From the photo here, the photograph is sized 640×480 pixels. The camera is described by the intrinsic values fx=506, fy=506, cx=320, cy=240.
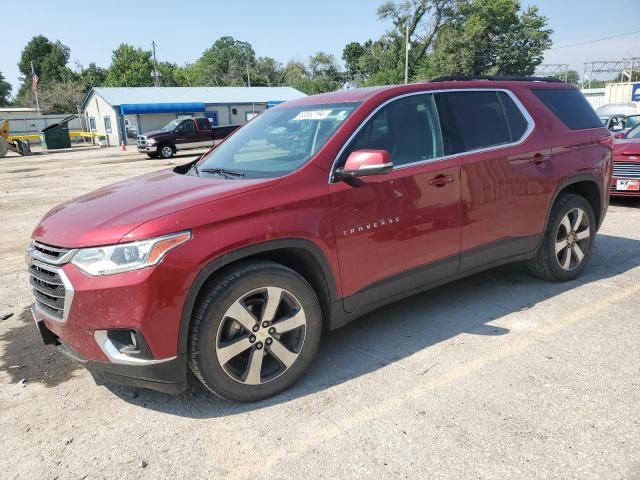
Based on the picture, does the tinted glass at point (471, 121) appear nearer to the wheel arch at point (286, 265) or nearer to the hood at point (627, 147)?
the wheel arch at point (286, 265)

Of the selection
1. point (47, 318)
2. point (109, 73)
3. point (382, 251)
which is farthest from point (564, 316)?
point (109, 73)

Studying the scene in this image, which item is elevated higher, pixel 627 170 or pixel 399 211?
pixel 399 211

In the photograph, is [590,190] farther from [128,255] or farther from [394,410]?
[128,255]

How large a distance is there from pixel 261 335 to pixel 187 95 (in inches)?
1765

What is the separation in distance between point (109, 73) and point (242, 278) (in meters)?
90.6

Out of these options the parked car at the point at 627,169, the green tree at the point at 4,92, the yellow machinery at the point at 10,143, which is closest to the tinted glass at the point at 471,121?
the parked car at the point at 627,169

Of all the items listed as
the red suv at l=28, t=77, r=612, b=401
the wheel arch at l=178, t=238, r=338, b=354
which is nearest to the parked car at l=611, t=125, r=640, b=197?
the red suv at l=28, t=77, r=612, b=401

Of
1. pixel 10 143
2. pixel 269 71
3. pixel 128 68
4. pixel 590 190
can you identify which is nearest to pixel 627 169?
pixel 590 190

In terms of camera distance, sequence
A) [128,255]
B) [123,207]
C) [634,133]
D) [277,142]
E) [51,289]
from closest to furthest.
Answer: [128,255]
[51,289]
[123,207]
[277,142]
[634,133]

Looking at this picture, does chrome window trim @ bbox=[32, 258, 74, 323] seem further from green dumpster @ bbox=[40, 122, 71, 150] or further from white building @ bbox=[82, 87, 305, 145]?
green dumpster @ bbox=[40, 122, 71, 150]

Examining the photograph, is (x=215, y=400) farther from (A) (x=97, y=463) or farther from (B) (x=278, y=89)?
(B) (x=278, y=89)

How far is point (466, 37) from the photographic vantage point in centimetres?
5531

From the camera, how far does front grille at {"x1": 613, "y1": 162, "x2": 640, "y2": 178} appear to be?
7.94 meters

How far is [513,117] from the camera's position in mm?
4230
